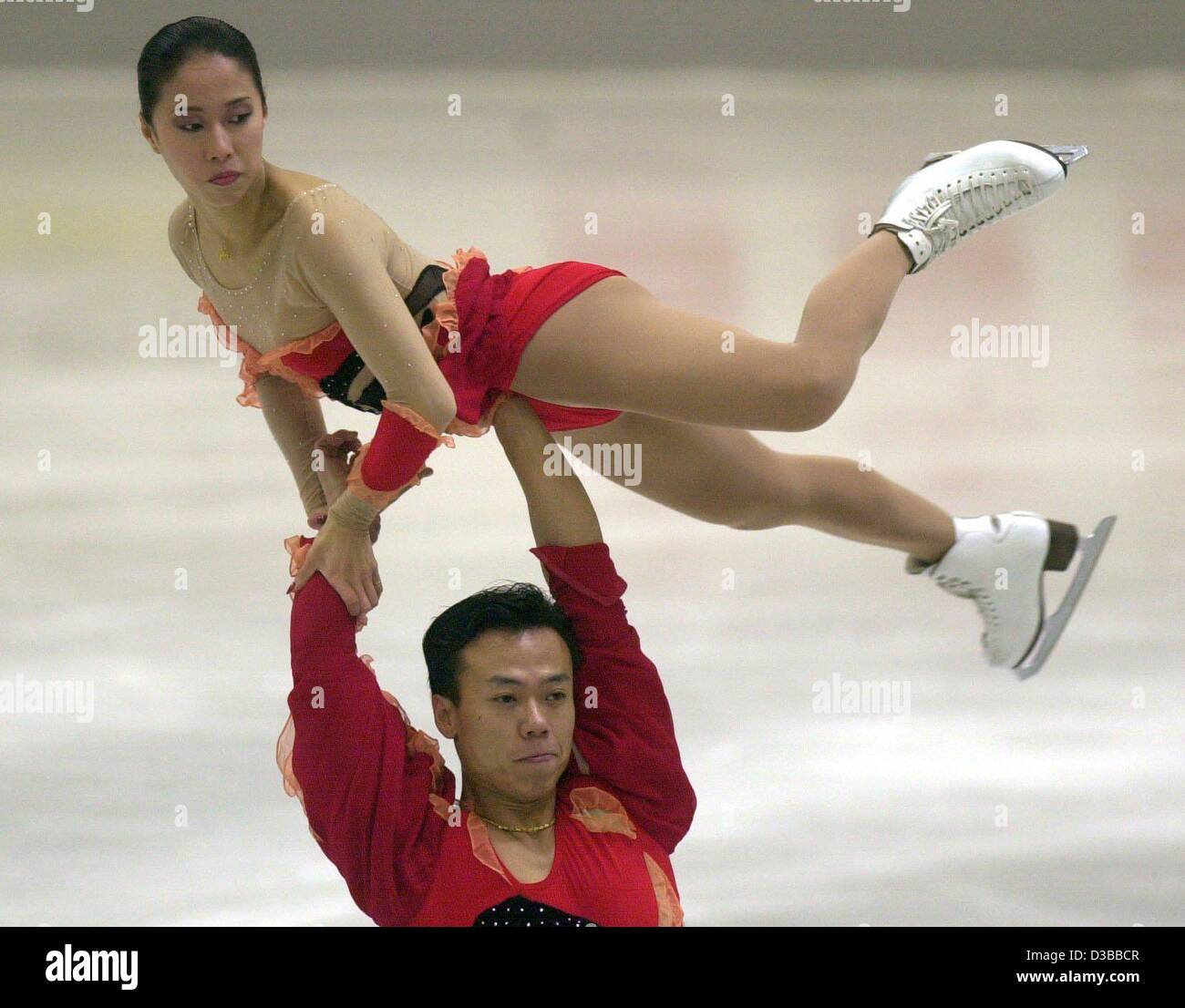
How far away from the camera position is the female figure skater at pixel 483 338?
2.35 metres

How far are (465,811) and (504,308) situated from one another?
80 cm

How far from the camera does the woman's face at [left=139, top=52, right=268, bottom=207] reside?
230 centimetres

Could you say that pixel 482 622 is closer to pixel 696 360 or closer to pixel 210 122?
pixel 696 360

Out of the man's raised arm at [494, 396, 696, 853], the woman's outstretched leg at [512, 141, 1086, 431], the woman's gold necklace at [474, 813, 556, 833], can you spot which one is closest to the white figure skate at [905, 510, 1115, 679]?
the woman's outstretched leg at [512, 141, 1086, 431]

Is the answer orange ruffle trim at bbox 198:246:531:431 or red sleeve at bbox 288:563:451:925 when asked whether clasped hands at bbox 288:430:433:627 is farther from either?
orange ruffle trim at bbox 198:246:531:431

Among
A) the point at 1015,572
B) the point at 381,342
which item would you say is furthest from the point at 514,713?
the point at 1015,572

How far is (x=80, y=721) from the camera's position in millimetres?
3250

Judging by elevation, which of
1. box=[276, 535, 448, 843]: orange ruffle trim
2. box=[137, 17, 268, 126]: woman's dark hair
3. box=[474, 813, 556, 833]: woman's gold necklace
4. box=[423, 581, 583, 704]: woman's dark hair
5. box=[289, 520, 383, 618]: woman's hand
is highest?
box=[137, 17, 268, 126]: woman's dark hair

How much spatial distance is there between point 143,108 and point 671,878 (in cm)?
138

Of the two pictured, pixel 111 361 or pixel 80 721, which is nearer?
pixel 80 721

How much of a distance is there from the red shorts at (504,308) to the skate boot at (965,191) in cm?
50

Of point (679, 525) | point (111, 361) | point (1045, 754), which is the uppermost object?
point (111, 361)

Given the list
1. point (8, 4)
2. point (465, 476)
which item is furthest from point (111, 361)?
point (8, 4)

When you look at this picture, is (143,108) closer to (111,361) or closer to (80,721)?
(80,721)
